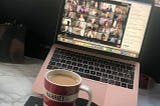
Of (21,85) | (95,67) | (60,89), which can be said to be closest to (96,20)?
(95,67)

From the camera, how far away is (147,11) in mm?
1030

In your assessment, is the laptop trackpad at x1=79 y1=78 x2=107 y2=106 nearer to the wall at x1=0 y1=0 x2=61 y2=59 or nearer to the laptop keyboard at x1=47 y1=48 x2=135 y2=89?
the laptop keyboard at x1=47 y1=48 x2=135 y2=89

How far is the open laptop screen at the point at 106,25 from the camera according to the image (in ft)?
3.40

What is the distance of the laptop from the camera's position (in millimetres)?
1021

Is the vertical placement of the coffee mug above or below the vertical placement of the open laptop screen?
below

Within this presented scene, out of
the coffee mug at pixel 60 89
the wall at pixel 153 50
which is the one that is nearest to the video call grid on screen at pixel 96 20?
the wall at pixel 153 50

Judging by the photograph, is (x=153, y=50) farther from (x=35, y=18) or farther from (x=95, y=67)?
(x=35, y=18)

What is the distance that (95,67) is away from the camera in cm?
103

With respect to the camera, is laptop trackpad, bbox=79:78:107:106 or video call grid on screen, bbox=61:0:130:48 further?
video call grid on screen, bbox=61:0:130:48

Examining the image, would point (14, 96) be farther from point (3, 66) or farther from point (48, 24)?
point (48, 24)

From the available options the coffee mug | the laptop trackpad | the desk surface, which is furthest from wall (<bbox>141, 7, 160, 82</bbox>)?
the coffee mug

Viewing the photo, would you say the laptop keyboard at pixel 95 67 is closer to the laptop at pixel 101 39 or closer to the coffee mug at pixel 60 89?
the laptop at pixel 101 39

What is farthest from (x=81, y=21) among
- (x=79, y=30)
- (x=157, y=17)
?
(x=157, y=17)

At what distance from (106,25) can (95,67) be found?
0.14m
